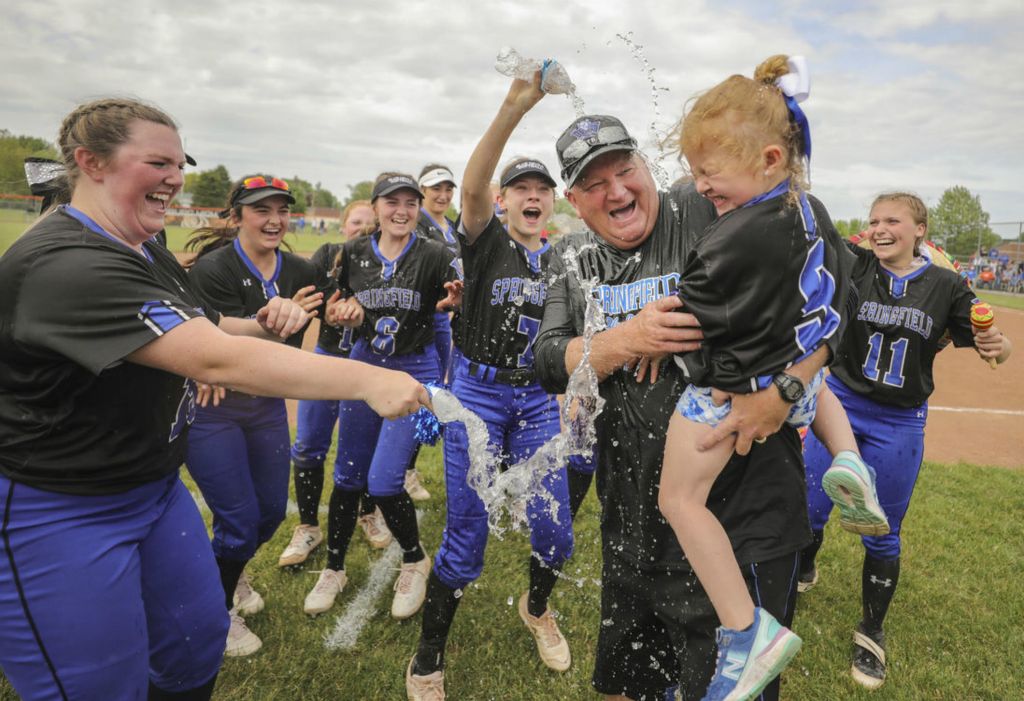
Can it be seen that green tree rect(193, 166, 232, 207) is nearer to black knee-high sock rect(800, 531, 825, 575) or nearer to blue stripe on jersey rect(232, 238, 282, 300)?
blue stripe on jersey rect(232, 238, 282, 300)

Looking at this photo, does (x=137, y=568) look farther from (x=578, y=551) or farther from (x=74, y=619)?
(x=578, y=551)

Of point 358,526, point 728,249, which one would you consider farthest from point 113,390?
point 358,526

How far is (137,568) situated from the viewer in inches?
85.6

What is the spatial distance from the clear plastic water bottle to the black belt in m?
1.53

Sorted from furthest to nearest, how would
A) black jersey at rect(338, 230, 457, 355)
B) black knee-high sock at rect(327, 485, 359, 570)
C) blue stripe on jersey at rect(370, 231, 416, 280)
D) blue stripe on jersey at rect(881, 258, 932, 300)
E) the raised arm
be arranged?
blue stripe on jersey at rect(370, 231, 416, 280), black jersey at rect(338, 230, 457, 355), black knee-high sock at rect(327, 485, 359, 570), blue stripe on jersey at rect(881, 258, 932, 300), the raised arm

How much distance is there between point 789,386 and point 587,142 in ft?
3.46

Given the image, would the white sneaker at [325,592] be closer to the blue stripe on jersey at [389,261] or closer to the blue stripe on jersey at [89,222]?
the blue stripe on jersey at [389,261]

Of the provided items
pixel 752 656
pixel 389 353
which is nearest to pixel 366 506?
pixel 389 353

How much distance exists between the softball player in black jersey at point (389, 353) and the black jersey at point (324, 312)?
169mm

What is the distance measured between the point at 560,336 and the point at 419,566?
2.49 meters

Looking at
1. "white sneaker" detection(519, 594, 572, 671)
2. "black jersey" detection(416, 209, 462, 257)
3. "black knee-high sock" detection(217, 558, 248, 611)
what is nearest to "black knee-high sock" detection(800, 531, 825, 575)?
"white sneaker" detection(519, 594, 572, 671)

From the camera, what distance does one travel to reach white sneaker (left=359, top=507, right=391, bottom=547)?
4.86 m

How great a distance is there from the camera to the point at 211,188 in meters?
50.0

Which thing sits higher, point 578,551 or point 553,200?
point 553,200
